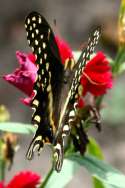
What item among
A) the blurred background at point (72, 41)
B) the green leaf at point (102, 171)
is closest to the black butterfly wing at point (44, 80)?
the green leaf at point (102, 171)

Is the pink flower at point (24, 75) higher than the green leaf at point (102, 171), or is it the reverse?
the pink flower at point (24, 75)

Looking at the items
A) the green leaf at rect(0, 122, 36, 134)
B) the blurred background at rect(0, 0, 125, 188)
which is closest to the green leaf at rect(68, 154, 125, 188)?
the green leaf at rect(0, 122, 36, 134)

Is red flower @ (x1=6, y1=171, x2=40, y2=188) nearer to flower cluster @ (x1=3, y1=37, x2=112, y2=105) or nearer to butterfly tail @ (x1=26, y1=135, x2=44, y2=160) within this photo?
butterfly tail @ (x1=26, y1=135, x2=44, y2=160)

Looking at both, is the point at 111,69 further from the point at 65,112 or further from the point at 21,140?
the point at 21,140

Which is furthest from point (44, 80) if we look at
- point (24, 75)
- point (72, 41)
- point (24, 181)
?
point (72, 41)

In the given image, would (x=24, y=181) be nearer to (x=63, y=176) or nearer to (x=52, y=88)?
(x=63, y=176)

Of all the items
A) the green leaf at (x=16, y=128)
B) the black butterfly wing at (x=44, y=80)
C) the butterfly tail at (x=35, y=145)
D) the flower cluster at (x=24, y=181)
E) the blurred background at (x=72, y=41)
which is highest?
the blurred background at (x=72, y=41)

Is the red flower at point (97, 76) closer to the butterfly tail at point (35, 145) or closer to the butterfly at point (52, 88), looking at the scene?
the butterfly at point (52, 88)
